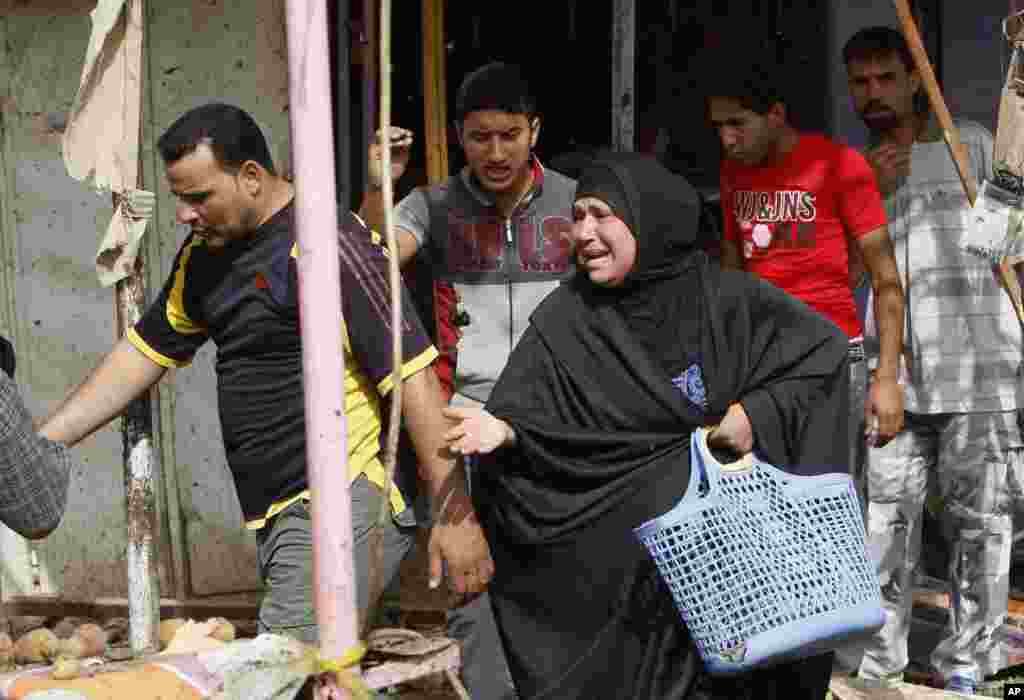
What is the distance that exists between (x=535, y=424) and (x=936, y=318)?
62.7 inches

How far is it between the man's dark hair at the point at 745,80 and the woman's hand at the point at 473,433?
55.2 inches

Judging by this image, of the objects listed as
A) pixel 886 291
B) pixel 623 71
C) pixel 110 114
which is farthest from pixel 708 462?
pixel 623 71

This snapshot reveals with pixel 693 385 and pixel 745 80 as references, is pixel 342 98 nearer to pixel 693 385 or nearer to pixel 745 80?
pixel 745 80

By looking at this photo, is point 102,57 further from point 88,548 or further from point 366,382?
point 88,548

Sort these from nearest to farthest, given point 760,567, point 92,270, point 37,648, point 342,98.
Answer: point 760,567
point 37,648
point 92,270
point 342,98

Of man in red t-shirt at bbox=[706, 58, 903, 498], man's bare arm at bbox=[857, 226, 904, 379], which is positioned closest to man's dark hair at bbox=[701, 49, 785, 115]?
man in red t-shirt at bbox=[706, 58, 903, 498]

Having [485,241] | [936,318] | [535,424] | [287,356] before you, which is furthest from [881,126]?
[287,356]

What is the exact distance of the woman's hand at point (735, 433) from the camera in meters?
3.41

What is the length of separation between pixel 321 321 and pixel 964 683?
2.80m

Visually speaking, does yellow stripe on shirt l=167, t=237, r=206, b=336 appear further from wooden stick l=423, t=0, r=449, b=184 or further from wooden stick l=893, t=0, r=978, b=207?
wooden stick l=893, t=0, r=978, b=207

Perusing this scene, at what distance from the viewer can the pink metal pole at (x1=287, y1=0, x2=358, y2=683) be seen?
252 centimetres

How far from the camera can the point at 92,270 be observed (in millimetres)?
5523

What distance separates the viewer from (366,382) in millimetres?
3490

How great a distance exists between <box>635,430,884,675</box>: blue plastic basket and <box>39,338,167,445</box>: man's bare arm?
53.4 inches
